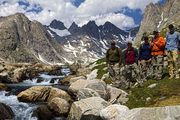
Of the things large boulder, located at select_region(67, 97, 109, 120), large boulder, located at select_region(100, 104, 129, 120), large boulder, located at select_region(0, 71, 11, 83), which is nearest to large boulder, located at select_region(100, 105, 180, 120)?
large boulder, located at select_region(100, 104, 129, 120)

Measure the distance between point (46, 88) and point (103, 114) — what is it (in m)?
25.5

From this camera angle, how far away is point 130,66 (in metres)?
30.4

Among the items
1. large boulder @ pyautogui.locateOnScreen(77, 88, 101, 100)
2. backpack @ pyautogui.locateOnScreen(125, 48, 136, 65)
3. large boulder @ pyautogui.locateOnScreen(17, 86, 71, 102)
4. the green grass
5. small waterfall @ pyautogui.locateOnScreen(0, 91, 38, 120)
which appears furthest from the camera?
large boulder @ pyautogui.locateOnScreen(17, 86, 71, 102)

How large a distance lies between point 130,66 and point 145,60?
1.38 meters

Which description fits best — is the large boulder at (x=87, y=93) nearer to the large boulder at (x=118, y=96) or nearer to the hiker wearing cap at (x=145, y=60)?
the large boulder at (x=118, y=96)

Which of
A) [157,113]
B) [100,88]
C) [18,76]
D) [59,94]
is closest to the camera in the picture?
[157,113]

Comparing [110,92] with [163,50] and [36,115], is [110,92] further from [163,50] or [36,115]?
[36,115]

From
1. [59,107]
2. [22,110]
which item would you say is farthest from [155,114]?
[22,110]

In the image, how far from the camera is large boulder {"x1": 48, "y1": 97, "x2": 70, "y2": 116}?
1403 inches

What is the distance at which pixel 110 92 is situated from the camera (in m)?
29.4

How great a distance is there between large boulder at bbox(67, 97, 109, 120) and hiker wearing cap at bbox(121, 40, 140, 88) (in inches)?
223

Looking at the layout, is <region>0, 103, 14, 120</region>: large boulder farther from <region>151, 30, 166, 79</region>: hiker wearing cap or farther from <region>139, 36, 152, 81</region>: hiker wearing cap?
<region>151, 30, 166, 79</region>: hiker wearing cap

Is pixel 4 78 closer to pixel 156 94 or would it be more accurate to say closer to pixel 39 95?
pixel 39 95

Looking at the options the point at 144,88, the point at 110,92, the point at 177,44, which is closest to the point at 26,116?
Answer: the point at 110,92
